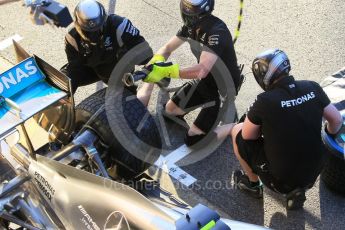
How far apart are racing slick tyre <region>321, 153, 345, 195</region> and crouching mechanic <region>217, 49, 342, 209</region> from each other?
6.6 inches

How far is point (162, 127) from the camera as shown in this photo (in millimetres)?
4832

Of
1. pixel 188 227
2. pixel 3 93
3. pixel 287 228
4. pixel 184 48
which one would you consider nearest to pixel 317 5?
pixel 184 48

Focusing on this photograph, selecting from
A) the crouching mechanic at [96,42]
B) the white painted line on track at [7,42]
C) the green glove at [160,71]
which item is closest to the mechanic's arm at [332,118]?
the green glove at [160,71]

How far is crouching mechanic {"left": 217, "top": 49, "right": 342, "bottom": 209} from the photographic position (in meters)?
3.41

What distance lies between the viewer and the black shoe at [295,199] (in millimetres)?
3748

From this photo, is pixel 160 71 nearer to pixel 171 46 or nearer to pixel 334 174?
pixel 171 46

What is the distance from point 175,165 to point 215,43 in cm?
114

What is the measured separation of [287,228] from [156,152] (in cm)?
119

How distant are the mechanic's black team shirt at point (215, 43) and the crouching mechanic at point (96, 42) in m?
0.49

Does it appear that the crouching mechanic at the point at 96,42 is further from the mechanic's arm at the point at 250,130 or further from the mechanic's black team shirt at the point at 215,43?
the mechanic's arm at the point at 250,130

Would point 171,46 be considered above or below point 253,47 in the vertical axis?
above

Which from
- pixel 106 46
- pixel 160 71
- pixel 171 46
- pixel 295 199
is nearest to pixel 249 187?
pixel 295 199

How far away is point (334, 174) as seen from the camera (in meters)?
3.90

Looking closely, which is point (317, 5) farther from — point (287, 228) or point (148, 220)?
point (148, 220)
